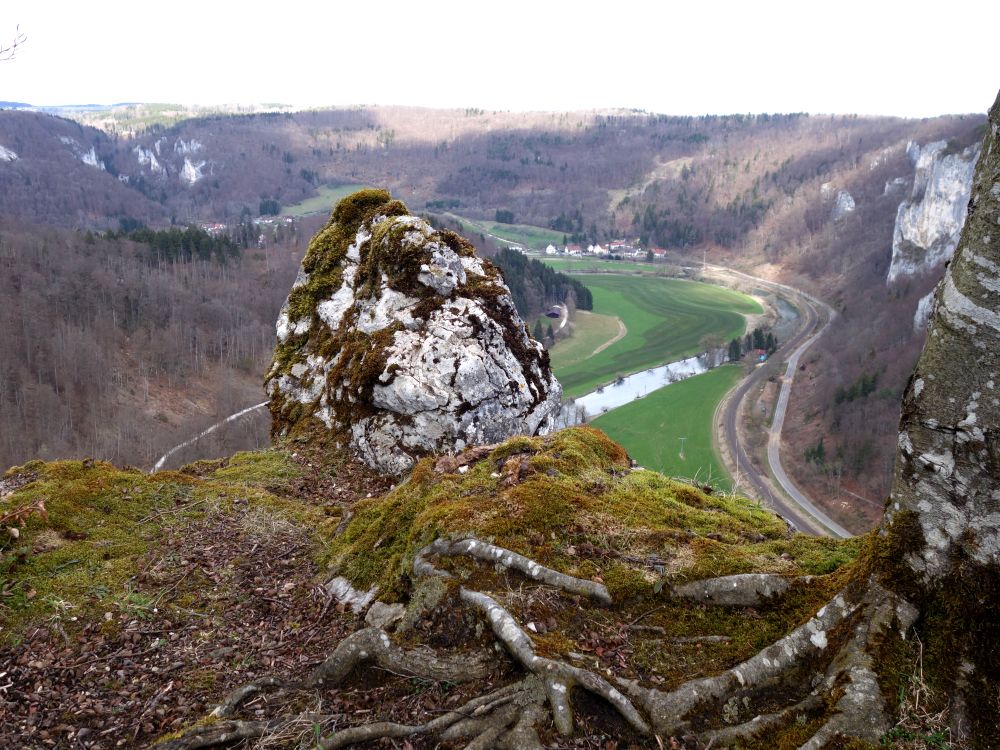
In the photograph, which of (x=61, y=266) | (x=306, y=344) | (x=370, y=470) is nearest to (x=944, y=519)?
(x=370, y=470)

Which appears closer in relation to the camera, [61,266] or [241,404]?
[241,404]

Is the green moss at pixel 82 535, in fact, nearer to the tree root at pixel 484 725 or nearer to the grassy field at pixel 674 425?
the tree root at pixel 484 725

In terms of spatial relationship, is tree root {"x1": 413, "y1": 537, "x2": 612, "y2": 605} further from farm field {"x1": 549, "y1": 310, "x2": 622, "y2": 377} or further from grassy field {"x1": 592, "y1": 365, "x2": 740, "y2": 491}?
farm field {"x1": 549, "y1": 310, "x2": 622, "y2": 377}

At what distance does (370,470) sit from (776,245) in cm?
19334

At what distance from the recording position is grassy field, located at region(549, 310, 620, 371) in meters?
101

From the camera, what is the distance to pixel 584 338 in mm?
111312

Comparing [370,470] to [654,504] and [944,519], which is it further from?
[944,519]

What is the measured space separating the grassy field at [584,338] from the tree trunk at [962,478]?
8863 cm

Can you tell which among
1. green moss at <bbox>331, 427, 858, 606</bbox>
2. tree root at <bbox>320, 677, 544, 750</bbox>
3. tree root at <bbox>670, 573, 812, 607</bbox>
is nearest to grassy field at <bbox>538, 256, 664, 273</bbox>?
green moss at <bbox>331, 427, 858, 606</bbox>

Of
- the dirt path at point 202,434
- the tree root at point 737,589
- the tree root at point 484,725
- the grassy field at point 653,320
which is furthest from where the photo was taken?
the grassy field at point 653,320

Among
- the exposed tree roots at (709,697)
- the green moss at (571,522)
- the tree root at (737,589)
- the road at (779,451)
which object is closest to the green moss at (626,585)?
the green moss at (571,522)

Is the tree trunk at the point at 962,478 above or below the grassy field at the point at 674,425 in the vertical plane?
above

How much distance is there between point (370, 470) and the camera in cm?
1420

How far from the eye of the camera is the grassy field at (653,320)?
9694 cm
